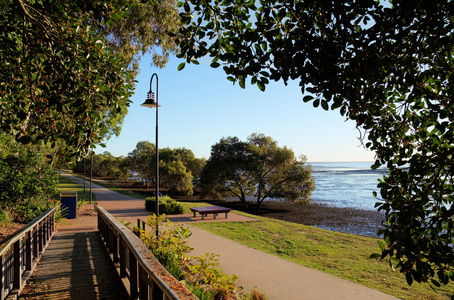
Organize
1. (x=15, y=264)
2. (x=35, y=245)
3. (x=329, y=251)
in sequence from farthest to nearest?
(x=329, y=251), (x=35, y=245), (x=15, y=264)

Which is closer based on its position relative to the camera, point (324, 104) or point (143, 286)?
point (324, 104)

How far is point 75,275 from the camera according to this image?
525cm

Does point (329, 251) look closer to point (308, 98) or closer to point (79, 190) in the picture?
point (308, 98)

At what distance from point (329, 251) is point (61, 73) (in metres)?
10.3

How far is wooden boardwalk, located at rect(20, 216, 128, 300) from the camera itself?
4.43m

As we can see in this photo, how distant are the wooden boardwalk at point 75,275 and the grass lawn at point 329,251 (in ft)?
17.9

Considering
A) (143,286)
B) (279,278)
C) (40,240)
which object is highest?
(143,286)

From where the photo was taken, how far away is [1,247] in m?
3.71

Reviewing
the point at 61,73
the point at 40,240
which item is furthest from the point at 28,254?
the point at 61,73

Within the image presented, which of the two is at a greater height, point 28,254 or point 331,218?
point 28,254

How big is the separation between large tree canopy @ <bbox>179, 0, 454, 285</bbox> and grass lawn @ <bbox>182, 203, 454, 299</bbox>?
16.6 ft

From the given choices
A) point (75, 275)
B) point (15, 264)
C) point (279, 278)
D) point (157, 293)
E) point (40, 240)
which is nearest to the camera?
point (157, 293)

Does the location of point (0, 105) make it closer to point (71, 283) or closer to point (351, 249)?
point (71, 283)

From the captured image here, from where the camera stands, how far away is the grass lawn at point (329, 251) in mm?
7623
